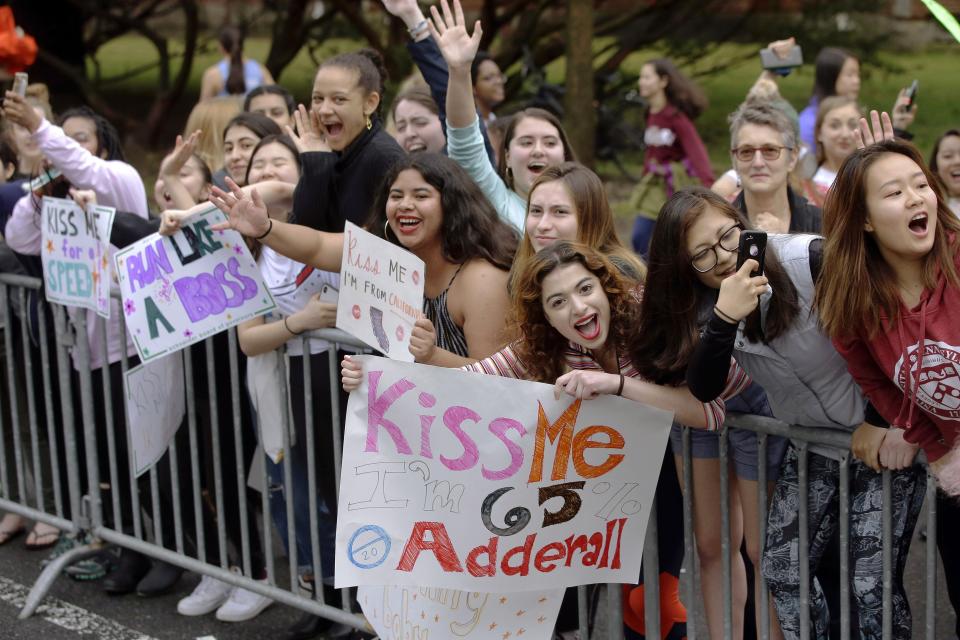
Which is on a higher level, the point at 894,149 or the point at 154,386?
the point at 894,149

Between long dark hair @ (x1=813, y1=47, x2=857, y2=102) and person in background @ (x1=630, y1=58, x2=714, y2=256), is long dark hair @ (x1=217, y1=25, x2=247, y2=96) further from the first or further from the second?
long dark hair @ (x1=813, y1=47, x2=857, y2=102)

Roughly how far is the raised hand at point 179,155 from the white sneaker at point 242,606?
1730mm

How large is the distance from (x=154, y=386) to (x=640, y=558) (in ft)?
7.39

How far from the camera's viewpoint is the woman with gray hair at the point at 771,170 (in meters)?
4.56

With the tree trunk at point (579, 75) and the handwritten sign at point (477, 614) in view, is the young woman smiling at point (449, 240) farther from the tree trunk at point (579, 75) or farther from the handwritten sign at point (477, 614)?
the tree trunk at point (579, 75)

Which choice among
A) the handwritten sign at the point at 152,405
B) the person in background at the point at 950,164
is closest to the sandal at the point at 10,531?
the handwritten sign at the point at 152,405

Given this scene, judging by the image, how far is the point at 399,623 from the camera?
393 centimetres

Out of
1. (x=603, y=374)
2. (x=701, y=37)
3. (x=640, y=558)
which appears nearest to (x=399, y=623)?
(x=640, y=558)

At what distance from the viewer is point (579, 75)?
1093 cm

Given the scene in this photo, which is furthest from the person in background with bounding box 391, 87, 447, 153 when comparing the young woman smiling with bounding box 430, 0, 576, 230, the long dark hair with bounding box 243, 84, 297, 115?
the long dark hair with bounding box 243, 84, 297, 115

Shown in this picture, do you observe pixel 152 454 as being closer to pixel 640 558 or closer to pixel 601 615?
pixel 601 615

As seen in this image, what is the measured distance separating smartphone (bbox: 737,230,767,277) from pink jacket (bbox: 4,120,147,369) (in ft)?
9.47

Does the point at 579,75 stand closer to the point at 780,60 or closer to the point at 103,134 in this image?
the point at 780,60

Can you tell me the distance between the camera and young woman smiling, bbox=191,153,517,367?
394cm
